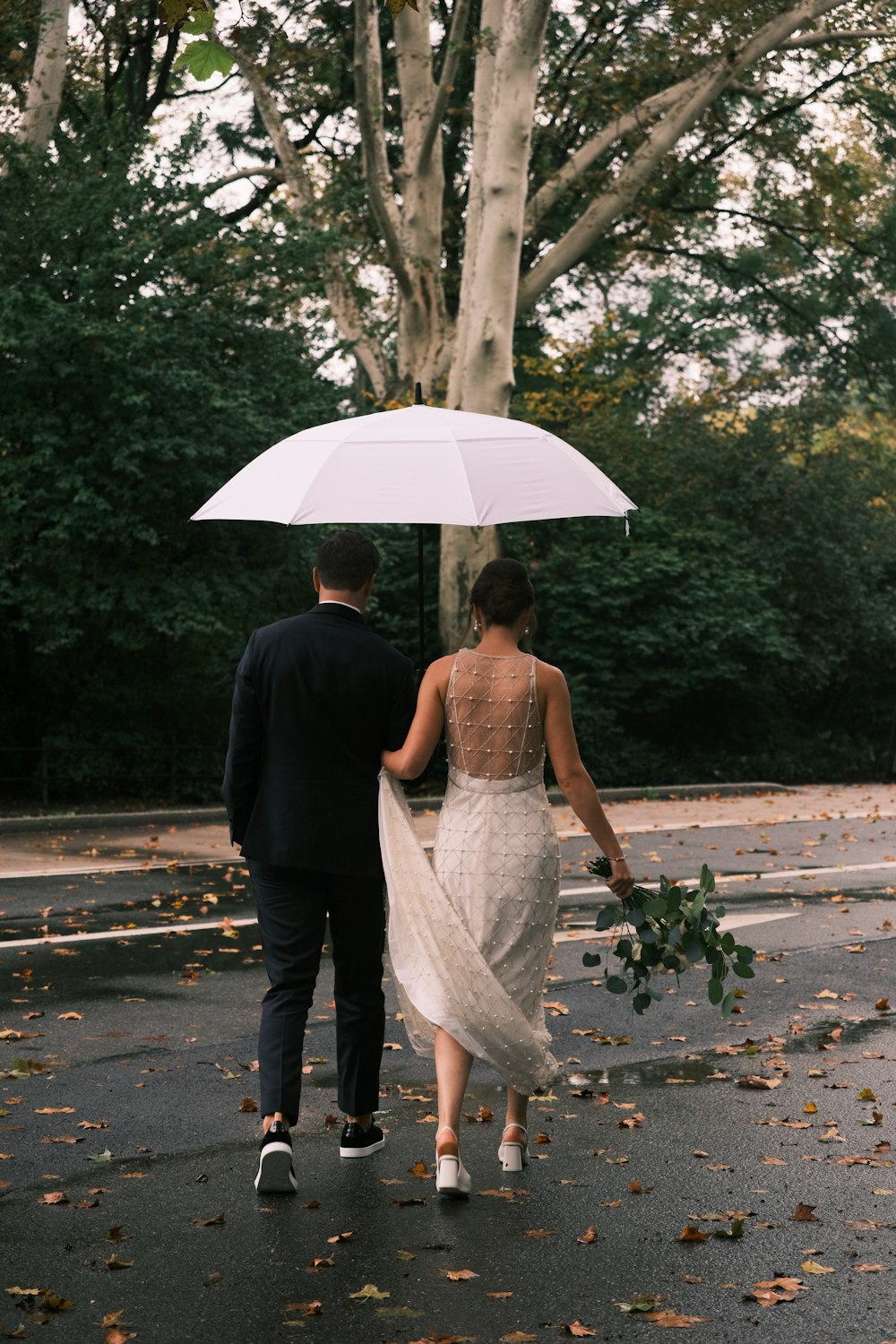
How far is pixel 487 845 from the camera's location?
4988 millimetres

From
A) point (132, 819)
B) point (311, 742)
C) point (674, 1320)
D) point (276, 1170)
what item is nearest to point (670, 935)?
point (311, 742)

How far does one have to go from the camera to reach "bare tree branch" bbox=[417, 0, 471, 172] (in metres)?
18.8

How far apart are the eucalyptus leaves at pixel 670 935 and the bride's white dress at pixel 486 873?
0.31m

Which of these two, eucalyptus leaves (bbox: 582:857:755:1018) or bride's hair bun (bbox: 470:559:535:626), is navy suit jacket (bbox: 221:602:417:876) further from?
eucalyptus leaves (bbox: 582:857:755:1018)

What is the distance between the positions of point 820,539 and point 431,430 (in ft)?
64.4

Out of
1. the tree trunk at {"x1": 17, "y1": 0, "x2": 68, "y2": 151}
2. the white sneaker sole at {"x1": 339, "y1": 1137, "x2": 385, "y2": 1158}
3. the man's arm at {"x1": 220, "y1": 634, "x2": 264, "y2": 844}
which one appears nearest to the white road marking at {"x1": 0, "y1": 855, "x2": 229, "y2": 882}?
the white sneaker sole at {"x1": 339, "y1": 1137, "x2": 385, "y2": 1158}

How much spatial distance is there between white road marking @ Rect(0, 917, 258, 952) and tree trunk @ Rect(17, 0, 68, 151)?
12065 millimetres

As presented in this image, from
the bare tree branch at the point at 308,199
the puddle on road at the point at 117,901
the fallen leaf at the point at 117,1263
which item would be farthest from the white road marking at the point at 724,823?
the fallen leaf at the point at 117,1263

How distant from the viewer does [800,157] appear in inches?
992

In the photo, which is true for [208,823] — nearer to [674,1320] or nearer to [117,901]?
[117,901]

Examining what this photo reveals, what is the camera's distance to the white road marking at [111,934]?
903 cm

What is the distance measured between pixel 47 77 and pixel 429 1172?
55.7 ft

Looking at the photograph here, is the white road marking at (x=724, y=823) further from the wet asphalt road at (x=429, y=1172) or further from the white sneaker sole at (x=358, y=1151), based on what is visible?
the white sneaker sole at (x=358, y=1151)

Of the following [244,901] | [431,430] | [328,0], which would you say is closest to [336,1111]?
[431,430]
